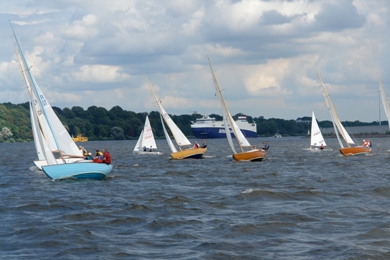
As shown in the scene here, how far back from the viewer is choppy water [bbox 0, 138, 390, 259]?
14297mm

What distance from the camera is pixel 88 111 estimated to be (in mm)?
191875

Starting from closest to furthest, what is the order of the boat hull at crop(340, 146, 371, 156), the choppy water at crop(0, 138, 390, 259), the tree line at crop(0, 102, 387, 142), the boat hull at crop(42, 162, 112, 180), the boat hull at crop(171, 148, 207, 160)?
the choppy water at crop(0, 138, 390, 259)
the boat hull at crop(42, 162, 112, 180)
the boat hull at crop(171, 148, 207, 160)
the boat hull at crop(340, 146, 371, 156)
the tree line at crop(0, 102, 387, 142)

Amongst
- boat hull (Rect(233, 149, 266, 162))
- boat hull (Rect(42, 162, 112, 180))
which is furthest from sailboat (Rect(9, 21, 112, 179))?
boat hull (Rect(233, 149, 266, 162))

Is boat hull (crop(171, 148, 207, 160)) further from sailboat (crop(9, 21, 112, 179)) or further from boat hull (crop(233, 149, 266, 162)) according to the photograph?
sailboat (crop(9, 21, 112, 179))

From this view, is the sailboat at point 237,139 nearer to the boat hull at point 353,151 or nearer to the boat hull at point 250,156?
the boat hull at point 250,156

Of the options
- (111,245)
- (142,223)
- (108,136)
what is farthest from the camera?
(108,136)

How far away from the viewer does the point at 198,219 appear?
59.5 feet

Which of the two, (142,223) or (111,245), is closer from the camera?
(111,245)

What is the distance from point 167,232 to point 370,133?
148296 millimetres

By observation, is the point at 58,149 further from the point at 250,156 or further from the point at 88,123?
the point at 88,123

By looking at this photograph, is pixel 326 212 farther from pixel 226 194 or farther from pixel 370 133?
pixel 370 133

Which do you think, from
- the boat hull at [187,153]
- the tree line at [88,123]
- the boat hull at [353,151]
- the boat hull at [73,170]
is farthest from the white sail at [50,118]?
the tree line at [88,123]

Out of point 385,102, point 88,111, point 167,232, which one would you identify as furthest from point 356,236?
point 88,111

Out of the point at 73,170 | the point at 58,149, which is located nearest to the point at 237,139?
the point at 58,149
